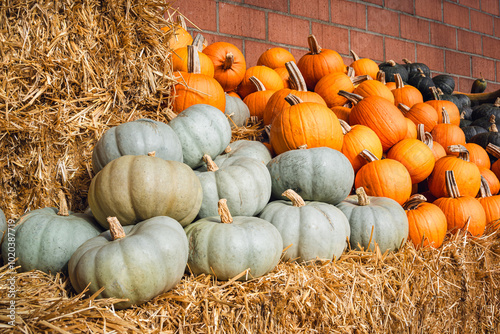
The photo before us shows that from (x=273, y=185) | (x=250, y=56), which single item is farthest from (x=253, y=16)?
(x=273, y=185)

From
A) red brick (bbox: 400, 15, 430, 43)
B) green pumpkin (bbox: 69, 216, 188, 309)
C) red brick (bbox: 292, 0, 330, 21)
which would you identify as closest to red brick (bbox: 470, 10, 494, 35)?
red brick (bbox: 400, 15, 430, 43)

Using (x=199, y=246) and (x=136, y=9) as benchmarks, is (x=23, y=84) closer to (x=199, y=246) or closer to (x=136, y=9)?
(x=136, y=9)

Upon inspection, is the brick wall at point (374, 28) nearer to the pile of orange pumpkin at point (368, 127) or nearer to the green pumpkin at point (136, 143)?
the pile of orange pumpkin at point (368, 127)

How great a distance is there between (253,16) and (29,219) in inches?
130

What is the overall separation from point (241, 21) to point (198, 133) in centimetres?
241

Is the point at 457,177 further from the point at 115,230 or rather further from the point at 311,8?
the point at 311,8

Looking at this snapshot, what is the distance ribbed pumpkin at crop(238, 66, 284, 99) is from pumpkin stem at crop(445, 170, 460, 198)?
1.61 m

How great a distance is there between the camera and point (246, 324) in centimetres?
148

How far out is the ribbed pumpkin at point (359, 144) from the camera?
A: 2.71 metres

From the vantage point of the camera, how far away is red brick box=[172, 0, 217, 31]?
376cm

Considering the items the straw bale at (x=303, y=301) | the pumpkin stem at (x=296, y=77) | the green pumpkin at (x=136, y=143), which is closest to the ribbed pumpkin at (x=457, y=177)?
the straw bale at (x=303, y=301)

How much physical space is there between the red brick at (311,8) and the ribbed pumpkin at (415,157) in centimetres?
240

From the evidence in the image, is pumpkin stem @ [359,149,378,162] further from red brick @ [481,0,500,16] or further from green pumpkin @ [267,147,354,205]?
red brick @ [481,0,500,16]

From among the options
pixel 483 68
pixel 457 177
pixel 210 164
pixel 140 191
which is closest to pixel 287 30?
pixel 457 177
